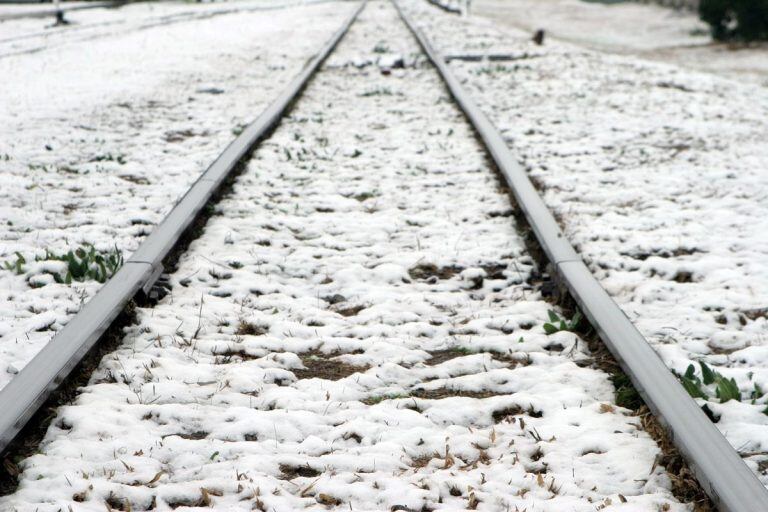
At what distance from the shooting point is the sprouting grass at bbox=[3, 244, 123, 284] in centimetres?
406

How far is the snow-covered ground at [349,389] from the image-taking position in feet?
8.09

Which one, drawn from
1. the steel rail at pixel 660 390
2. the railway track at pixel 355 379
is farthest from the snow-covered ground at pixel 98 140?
the steel rail at pixel 660 390

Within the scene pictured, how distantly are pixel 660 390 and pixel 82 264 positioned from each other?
119 inches

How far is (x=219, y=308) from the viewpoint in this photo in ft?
12.3

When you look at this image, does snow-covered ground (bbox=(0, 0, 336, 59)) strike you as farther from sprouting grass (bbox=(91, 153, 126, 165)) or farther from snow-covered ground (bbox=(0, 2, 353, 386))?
sprouting grass (bbox=(91, 153, 126, 165))

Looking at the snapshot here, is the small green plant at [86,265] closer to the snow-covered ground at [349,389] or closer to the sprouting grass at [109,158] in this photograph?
the snow-covered ground at [349,389]

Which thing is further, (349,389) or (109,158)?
(109,158)

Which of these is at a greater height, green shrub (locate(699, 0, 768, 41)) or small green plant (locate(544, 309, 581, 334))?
green shrub (locate(699, 0, 768, 41))

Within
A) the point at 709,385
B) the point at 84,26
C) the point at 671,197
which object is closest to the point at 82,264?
the point at 709,385

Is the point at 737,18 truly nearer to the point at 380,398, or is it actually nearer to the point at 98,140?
the point at 98,140

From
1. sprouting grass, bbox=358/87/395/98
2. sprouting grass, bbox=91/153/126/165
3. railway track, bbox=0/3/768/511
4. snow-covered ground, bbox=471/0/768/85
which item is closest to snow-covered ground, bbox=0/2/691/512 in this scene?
railway track, bbox=0/3/768/511

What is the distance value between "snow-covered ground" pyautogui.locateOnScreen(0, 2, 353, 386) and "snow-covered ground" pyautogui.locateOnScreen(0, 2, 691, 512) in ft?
1.86

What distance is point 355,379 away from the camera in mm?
3174

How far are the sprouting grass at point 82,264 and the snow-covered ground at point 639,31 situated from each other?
478 inches
